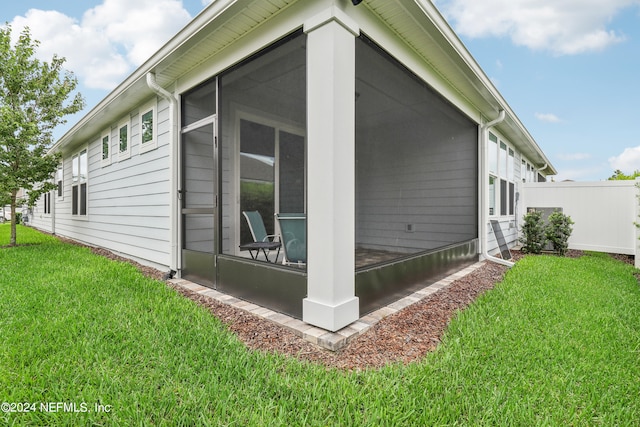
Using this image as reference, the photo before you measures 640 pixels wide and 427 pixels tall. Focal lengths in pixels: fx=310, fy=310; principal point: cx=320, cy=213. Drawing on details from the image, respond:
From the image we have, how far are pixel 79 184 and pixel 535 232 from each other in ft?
37.3

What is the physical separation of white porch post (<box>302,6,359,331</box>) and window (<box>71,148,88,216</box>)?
26.5 ft

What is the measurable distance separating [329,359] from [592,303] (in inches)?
110

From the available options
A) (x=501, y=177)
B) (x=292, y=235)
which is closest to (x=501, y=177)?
(x=501, y=177)

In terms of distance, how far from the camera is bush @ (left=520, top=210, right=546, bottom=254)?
22.1 feet

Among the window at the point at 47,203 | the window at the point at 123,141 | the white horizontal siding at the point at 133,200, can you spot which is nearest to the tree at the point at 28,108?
the white horizontal siding at the point at 133,200

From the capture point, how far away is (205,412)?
1.43m

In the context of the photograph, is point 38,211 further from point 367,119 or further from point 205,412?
point 205,412

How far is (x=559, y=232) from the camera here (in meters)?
6.67

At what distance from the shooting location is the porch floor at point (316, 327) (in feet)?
7.32

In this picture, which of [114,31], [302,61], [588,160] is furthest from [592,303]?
[588,160]

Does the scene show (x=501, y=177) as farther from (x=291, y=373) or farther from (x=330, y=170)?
(x=291, y=373)

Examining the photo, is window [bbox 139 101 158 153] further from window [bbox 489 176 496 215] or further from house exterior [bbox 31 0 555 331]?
window [bbox 489 176 496 215]

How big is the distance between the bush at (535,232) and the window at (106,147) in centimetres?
911

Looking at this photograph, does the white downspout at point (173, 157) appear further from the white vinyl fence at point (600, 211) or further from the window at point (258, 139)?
the white vinyl fence at point (600, 211)
